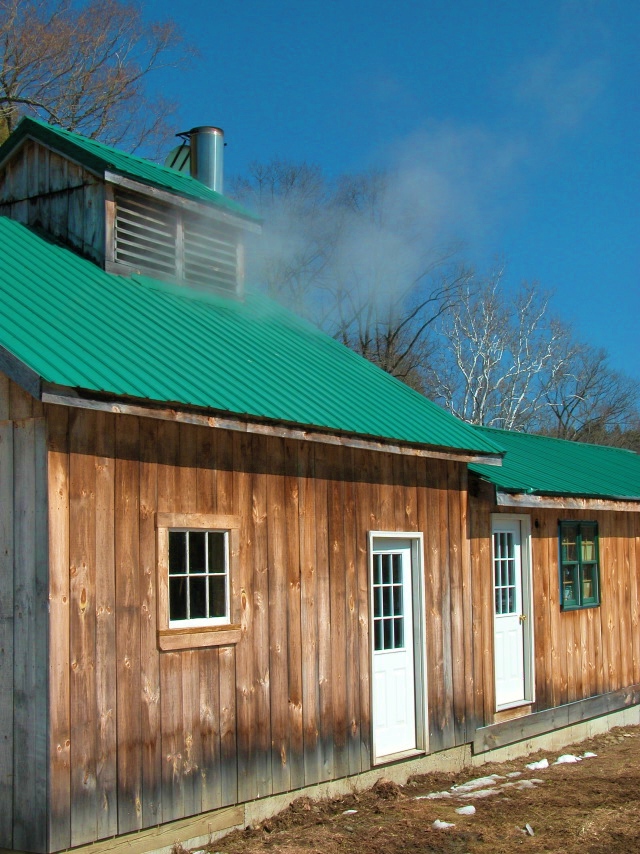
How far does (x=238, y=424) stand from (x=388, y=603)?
11.0ft

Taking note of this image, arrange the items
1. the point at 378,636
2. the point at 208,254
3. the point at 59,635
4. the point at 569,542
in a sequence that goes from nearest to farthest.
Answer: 1. the point at 59,635
2. the point at 378,636
3. the point at 208,254
4. the point at 569,542

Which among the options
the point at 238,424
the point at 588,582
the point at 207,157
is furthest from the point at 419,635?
the point at 207,157

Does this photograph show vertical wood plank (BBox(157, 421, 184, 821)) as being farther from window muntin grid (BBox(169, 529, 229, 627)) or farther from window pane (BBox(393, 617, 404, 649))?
window pane (BBox(393, 617, 404, 649))

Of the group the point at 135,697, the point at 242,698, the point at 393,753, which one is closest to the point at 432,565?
the point at 393,753

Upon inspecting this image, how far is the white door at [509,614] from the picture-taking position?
12.5 m

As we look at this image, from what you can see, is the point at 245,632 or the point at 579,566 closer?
the point at 245,632

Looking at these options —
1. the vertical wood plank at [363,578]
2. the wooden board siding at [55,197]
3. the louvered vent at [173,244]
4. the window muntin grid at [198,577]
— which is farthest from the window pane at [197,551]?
the louvered vent at [173,244]

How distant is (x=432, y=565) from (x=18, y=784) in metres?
5.26

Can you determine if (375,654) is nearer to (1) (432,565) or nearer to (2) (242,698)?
(1) (432,565)

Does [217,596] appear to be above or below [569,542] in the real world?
below

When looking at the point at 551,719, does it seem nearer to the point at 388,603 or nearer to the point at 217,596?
the point at 388,603

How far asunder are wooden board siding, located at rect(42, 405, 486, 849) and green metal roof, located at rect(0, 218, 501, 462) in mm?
375

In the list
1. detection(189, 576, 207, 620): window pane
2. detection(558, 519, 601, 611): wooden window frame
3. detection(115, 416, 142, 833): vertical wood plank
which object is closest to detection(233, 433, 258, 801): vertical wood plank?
detection(189, 576, 207, 620): window pane

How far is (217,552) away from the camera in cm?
840
